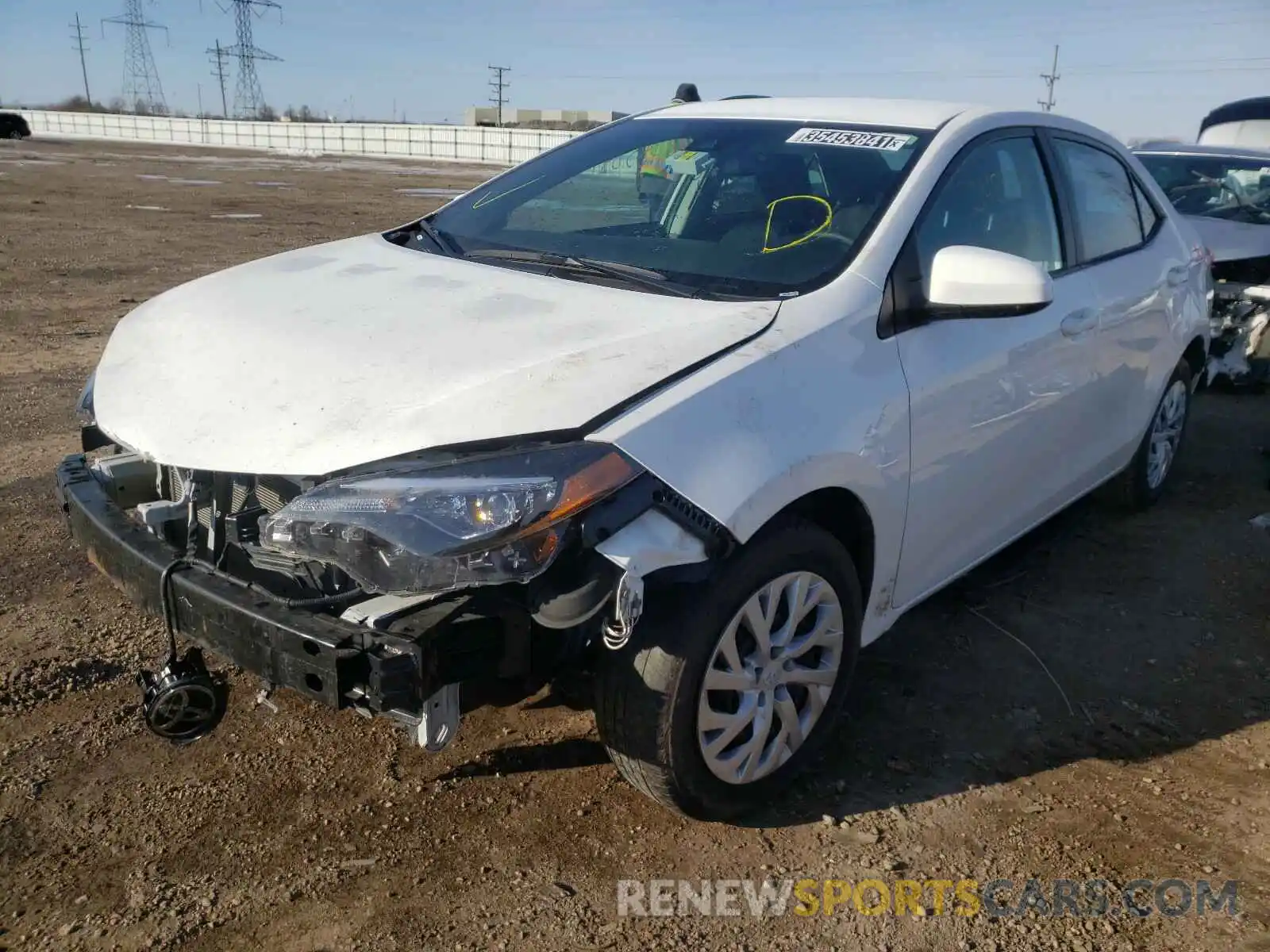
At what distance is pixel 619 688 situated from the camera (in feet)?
7.79

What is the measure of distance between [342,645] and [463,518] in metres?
0.36

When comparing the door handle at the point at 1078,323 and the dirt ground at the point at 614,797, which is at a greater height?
the door handle at the point at 1078,323

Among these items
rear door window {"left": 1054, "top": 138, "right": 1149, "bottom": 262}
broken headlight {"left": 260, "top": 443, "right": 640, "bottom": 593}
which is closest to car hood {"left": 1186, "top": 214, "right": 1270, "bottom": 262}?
rear door window {"left": 1054, "top": 138, "right": 1149, "bottom": 262}

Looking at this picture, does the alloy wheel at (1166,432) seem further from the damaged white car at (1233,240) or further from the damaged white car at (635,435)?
the damaged white car at (1233,240)

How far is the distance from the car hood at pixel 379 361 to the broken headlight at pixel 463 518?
0.26 feet

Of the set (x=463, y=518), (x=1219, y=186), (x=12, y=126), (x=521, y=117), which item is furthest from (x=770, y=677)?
(x=521, y=117)

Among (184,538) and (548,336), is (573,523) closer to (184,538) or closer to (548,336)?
(548,336)

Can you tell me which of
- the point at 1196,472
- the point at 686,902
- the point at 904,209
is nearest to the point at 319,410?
the point at 686,902

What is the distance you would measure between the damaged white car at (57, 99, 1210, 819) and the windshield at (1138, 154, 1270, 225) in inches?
194

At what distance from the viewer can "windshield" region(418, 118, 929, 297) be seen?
296 centimetres

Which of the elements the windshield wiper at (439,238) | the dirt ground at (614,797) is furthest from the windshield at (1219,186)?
the windshield wiper at (439,238)

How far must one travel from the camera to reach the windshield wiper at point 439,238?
3.46 metres

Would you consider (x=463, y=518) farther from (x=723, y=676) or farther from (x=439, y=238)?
(x=439, y=238)

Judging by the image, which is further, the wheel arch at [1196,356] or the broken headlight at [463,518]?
the wheel arch at [1196,356]
